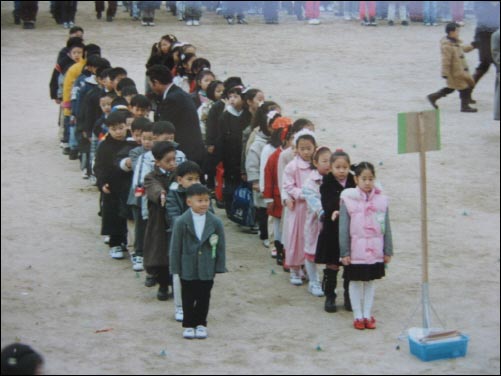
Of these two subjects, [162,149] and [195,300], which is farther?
[162,149]

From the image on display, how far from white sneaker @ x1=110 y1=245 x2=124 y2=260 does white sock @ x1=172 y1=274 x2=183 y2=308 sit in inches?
68.1

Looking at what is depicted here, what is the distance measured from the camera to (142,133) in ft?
31.9

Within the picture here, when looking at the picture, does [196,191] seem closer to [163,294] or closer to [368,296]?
[163,294]

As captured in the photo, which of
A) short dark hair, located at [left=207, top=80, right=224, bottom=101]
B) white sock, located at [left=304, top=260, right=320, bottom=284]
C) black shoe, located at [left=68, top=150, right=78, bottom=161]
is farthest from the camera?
black shoe, located at [left=68, top=150, right=78, bottom=161]

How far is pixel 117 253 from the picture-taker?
1044cm

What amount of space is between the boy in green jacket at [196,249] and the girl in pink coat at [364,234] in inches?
37.8

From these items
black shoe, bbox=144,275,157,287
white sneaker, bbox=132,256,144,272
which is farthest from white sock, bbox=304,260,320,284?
white sneaker, bbox=132,256,144,272

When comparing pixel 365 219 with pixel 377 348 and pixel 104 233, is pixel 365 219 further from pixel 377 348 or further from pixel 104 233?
pixel 104 233

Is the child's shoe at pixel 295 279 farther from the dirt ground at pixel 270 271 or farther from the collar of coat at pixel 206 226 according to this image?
the collar of coat at pixel 206 226

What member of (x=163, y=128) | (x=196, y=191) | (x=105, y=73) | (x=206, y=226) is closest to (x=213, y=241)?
(x=206, y=226)

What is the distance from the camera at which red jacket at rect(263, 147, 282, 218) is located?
10.0 metres

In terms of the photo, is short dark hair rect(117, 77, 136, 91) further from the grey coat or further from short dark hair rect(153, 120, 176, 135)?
the grey coat

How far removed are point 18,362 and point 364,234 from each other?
3964 millimetres

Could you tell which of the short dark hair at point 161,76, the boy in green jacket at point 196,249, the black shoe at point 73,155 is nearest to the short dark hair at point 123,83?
the short dark hair at point 161,76
